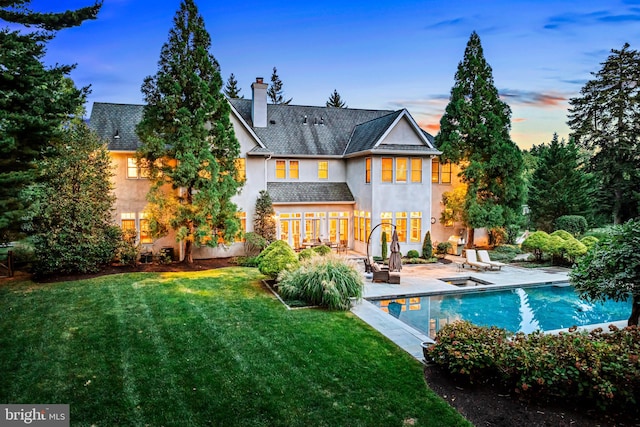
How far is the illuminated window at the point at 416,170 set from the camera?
2177 cm

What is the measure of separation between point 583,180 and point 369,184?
16600 mm

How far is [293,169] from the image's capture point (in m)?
23.4

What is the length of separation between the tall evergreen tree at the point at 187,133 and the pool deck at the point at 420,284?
25.5 ft

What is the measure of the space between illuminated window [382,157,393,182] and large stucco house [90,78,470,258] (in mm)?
53

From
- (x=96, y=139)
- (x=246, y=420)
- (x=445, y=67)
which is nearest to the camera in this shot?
(x=246, y=420)

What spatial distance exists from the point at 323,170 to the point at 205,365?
1726 centimetres

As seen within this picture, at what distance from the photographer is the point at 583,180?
90.2 ft

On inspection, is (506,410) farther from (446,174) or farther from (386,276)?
(446,174)

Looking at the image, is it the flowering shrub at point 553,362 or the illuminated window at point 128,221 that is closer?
the flowering shrub at point 553,362

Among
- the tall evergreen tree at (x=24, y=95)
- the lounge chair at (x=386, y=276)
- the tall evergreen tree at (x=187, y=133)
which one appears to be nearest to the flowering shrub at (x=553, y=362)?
the lounge chair at (x=386, y=276)

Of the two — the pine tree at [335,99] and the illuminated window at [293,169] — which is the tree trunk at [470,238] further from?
the pine tree at [335,99]

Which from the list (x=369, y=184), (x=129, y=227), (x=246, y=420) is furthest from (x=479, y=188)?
(x=246, y=420)

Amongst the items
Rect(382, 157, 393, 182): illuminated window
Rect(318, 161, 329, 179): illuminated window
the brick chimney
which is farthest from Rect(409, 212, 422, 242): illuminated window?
the brick chimney

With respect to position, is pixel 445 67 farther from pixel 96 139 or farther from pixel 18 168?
pixel 18 168
